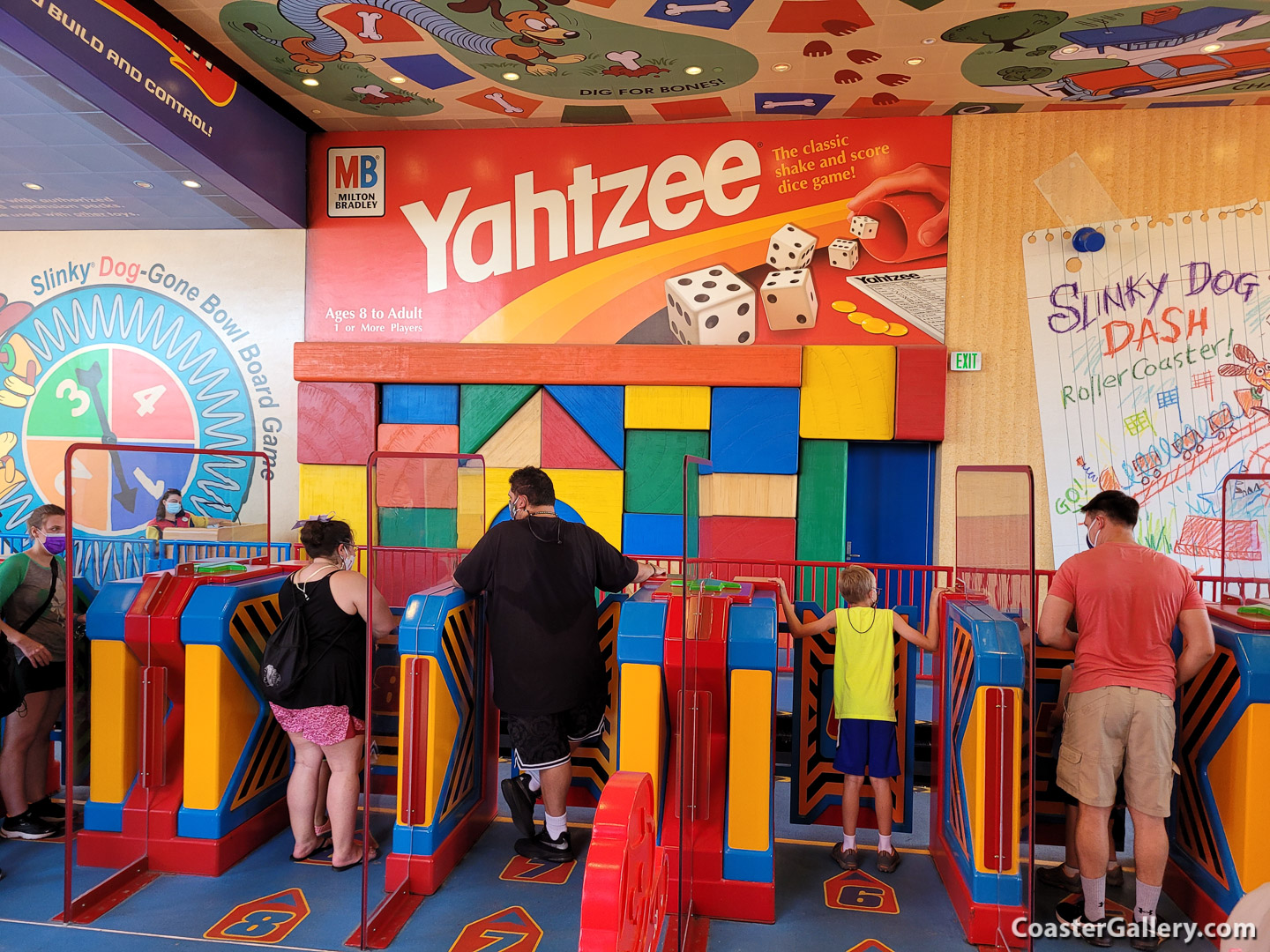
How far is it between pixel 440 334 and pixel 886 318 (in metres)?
4.20

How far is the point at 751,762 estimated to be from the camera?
3.43 meters

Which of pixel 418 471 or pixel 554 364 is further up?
pixel 554 364

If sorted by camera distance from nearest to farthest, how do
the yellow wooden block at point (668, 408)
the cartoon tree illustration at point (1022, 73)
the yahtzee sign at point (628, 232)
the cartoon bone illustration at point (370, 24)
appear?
the cartoon bone illustration at point (370, 24), the cartoon tree illustration at point (1022, 73), the yellow wooden block at point (668, 408), the yahtzee sign at point (628, 232)

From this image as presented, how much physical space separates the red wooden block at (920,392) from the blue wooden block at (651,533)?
7.25 feet

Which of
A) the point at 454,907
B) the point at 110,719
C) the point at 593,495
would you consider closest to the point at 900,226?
the point at 593,495

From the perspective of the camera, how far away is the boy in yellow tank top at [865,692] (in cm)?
368

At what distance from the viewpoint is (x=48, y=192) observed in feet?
24.6

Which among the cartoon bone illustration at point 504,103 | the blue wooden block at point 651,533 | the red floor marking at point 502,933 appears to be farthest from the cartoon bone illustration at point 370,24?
the red floor marking at point 502,933

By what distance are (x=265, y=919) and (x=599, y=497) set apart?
190 inches

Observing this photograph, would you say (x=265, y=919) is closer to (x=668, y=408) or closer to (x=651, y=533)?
(x=651, y=533)

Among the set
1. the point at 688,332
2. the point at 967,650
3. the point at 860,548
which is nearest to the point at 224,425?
the point at 688,332

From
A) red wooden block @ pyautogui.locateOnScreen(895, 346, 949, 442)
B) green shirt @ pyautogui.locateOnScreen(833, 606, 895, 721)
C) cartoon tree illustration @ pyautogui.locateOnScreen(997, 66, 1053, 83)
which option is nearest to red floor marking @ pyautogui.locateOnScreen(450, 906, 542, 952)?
green shirt @ pyautogui.locateOnScreen(833, 606, 895, 721)

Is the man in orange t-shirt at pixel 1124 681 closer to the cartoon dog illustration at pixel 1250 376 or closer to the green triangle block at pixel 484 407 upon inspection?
the cartoon dog illustration at pixel 1250 376

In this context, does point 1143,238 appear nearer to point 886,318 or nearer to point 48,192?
point 886,318
